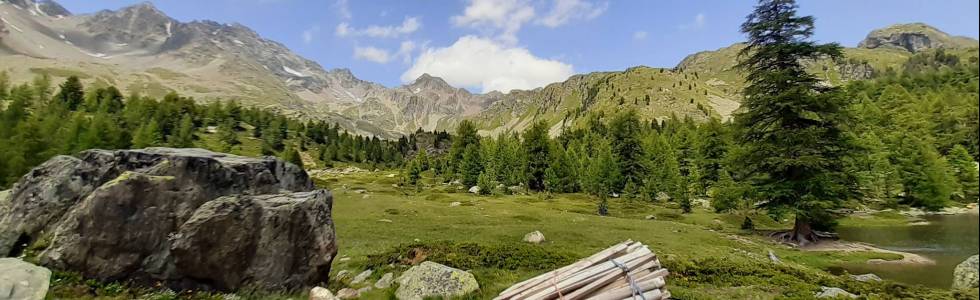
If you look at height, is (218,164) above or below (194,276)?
above

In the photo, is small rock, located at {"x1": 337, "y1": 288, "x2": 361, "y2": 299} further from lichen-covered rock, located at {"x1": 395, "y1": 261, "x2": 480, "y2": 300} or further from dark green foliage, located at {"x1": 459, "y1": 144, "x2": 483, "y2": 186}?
dark green foliage, located at {"x1": 459, "y1": 144, "x2": 483, "y2": 186}

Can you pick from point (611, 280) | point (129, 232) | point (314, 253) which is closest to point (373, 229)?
point (314, 253)

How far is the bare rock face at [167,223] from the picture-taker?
14719mm

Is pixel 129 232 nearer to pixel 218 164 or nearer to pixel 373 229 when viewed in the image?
pixel 218 164

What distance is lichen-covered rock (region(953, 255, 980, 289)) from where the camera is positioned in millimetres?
16297

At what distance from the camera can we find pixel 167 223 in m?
15.8

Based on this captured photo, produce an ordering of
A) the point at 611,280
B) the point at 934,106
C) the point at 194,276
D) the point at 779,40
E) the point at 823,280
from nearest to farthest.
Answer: the point at 611,280
the point at 194,276
the point at 823,280
the point at 779,40
the point at 934,106

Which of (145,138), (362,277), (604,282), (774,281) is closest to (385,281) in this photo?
(362,277)

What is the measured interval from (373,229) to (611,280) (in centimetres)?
2928

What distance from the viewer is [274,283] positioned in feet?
53.3

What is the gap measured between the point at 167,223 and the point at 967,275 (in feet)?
98.5

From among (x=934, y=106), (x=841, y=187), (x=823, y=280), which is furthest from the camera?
(x=934, y=106)

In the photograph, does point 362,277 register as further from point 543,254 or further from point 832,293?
point 832,293

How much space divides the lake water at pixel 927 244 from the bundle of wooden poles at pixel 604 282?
8.76 meters
